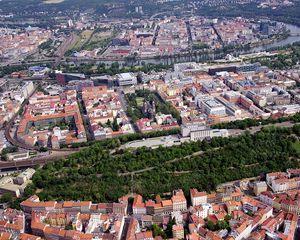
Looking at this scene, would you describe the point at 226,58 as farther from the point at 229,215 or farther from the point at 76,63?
the point at 229,215

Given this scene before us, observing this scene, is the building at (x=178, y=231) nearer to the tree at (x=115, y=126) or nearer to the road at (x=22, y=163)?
the road at (x=22, y=163)

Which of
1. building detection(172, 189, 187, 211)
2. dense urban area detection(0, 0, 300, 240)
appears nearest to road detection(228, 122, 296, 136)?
dense urban area detection(0, 0, 300, 240)

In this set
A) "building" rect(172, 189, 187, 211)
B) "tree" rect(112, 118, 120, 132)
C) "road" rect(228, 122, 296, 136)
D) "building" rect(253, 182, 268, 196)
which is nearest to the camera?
"building" rect(172, 189, 187, 211)

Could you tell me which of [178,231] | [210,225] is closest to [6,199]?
[178,231]

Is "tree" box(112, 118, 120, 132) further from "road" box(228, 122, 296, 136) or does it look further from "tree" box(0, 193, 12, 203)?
"tree" box(0, 193, 12, 203)

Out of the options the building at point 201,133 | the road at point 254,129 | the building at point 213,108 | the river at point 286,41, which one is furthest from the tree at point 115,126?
the river at point 286,41

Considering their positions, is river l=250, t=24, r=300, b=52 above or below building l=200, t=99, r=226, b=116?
below

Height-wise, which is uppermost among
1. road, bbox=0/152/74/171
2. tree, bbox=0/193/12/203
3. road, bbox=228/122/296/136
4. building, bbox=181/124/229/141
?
tree, bbox=0/193/12/203

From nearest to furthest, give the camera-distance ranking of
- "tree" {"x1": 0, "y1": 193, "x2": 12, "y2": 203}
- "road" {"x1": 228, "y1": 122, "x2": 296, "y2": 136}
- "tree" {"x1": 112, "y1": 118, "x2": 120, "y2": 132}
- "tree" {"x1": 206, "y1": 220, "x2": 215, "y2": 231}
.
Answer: "tree" {"x1": 206, "y1": 220, "x2": 215, "y2": 231}
"tree" {"x1": 0, "y1": 193, "x2": 12, "y2": 203}
"road" {"x1": 228, "y1": 122, "x2": 296, "y2": 136}
"tree" {"x1": 112, "y1": 118, "x2": 120, "y2": 132}

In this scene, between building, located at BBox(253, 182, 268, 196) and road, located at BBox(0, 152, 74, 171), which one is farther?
road, located at BBox(0, 152, 74, 171)
